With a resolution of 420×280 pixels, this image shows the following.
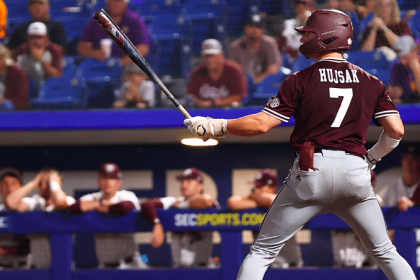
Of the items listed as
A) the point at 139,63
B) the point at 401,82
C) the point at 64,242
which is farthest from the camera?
the point at 401,82

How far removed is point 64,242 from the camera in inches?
169

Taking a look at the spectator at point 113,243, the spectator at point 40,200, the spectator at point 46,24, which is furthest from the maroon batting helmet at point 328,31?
the spectator at point 46,24

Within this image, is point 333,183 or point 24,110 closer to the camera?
point 333,183

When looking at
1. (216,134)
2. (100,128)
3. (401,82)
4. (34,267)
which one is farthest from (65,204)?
(401,82)

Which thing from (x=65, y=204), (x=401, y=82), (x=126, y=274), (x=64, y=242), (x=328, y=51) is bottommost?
(x=126, y=274)

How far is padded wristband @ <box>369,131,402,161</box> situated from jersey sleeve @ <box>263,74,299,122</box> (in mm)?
537

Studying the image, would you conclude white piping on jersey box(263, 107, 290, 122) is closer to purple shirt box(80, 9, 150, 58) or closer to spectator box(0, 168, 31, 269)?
spectator box(0, 168, 31, 269)

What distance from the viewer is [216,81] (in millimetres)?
6391

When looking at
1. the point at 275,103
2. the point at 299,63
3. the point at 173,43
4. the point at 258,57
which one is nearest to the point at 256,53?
the point at 258,57

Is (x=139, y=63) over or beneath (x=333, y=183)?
over

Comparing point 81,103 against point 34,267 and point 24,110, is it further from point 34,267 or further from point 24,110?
point 34,267

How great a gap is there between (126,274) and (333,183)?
2.34 m

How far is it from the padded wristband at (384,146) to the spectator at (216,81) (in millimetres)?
3305

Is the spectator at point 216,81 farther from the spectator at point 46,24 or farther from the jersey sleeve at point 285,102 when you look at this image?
the jersey sleeve at point 285,102
